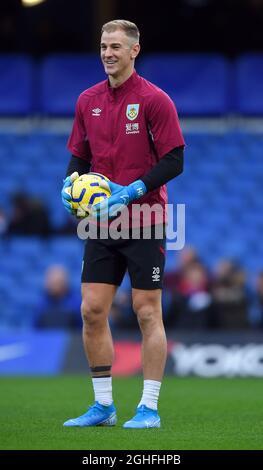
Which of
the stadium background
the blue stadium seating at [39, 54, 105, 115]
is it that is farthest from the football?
the blue stadium seating at [39, 54, 105, 115]

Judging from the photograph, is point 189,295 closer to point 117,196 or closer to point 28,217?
point 28,217

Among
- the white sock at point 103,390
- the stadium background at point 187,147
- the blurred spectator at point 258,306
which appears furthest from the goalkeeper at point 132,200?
the blurred spectator at point 258,306

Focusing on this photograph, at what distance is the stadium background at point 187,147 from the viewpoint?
14.8m

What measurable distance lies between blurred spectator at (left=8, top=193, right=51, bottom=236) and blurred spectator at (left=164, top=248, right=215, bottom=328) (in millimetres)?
2477

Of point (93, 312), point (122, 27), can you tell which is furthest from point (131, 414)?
point (122, 27)

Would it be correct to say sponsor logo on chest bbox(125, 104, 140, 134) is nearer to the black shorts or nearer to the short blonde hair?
the short blonde hair

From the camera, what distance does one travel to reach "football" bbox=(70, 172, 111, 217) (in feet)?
23.3

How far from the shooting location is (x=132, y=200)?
23.4ft

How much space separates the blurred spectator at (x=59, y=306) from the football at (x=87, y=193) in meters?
7.24

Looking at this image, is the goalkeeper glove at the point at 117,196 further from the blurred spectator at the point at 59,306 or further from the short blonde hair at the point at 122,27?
the blurred spectator at the point at 59,306

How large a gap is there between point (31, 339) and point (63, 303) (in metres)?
1.44
